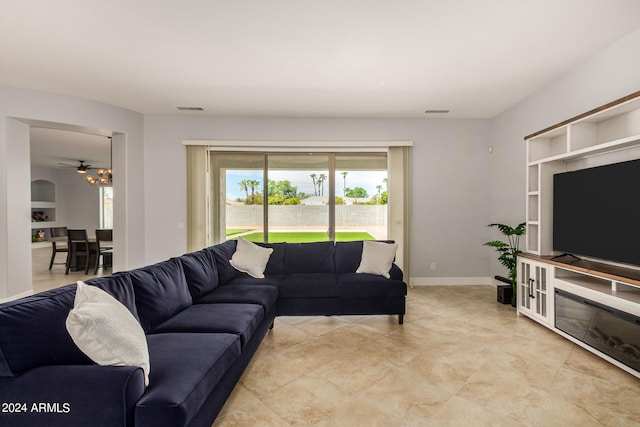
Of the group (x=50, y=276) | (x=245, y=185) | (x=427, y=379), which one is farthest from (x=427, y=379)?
(x=50, y=276)

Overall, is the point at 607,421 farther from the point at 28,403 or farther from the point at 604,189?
the point at 28,403

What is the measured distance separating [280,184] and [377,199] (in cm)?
172

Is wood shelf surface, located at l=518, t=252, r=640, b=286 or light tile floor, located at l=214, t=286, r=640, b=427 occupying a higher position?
wood shelf surface, located at l=518, t=252, r=640, b=286

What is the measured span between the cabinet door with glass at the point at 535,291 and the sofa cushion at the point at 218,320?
9.46 ft

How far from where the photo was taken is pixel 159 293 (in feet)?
7.50

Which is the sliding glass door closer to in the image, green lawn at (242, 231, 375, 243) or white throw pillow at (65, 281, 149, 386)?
green lawn at (242, 231, 375, 243)

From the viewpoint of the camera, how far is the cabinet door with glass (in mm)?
3247

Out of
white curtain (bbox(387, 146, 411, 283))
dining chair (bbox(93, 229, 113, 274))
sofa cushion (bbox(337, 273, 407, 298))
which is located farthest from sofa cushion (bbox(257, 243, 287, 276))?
dining chair (bbox(93, 229, 113, 274))

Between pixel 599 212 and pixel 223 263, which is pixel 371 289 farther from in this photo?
pixel 599 212

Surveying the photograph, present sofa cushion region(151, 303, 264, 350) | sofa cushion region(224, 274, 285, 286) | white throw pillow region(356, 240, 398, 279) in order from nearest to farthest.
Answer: sofa cushion region(151, 303, 264, 350) → sofa cushion region(224, 274, 285, 286) → white throw pillow region(356, 240, 398, 279)

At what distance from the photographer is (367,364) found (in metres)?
2.58

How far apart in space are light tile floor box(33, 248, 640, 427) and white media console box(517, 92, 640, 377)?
0.67ft

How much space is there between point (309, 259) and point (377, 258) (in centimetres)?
85

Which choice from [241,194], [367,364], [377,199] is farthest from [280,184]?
[367,364]
